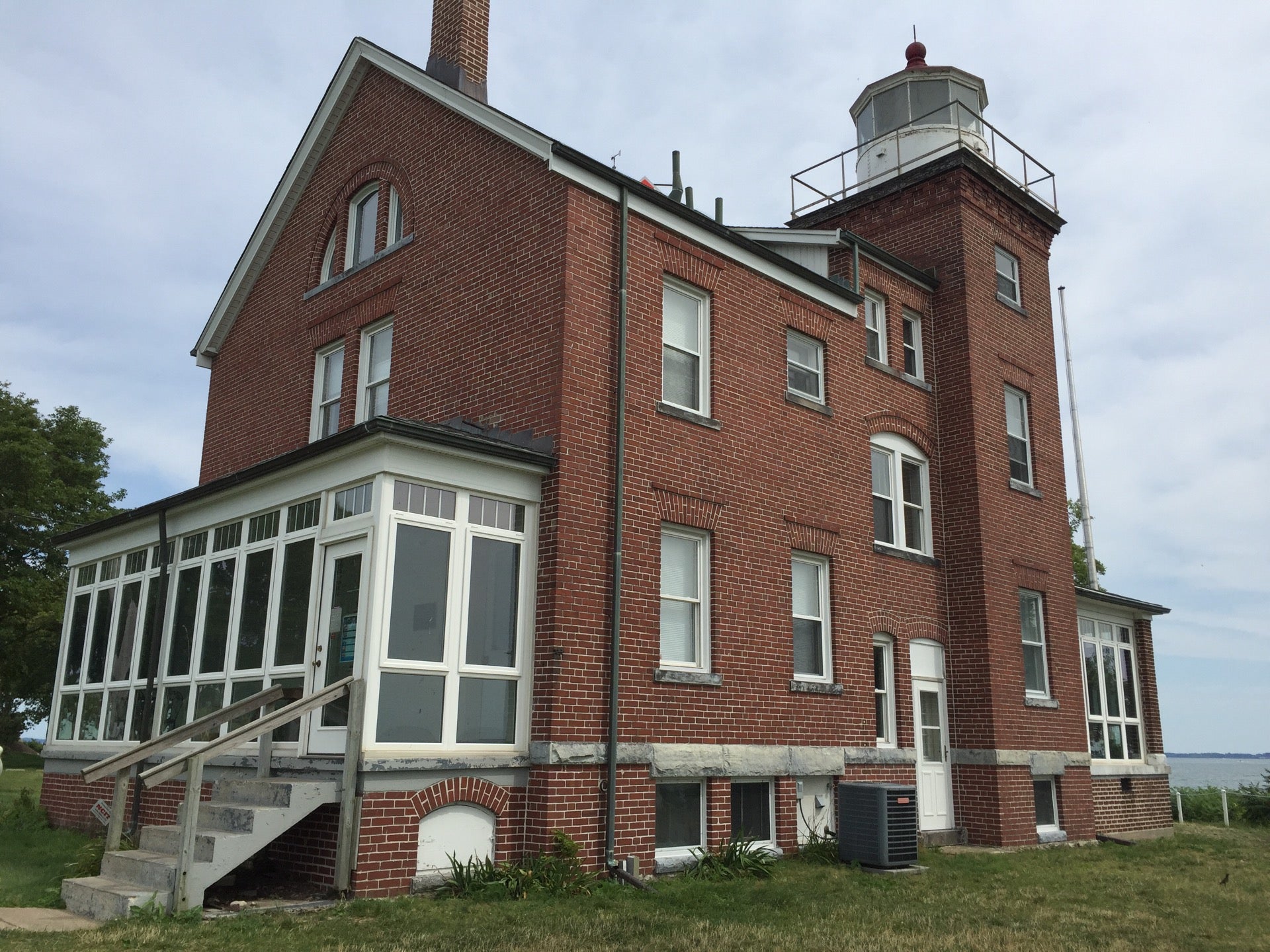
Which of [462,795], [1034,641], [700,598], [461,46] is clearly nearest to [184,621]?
[462,795]

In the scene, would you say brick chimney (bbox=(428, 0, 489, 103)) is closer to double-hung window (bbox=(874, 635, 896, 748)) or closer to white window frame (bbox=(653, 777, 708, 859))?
double-hung window (bbox=(874, 635, 896, 748))

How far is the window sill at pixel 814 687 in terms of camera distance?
1376 cm

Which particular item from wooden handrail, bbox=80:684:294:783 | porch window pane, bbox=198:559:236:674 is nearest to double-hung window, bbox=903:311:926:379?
porch window pane, bbox=198:559:236:674

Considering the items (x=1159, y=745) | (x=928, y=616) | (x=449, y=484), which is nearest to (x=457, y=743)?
(x=449, y=484)

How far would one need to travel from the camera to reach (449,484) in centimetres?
1079

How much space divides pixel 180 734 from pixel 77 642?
6.02 meters

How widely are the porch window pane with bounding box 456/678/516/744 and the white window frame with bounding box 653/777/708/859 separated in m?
1.93

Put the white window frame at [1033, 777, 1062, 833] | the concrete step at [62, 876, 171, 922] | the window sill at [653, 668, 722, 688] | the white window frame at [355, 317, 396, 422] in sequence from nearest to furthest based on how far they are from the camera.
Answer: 1. the concrete step at [62, 876, 171, 922]
2. the window sill at [653, 668, 722, 688]
3. the white window frame at [355, 317, 396, 422]
4. the white window frame at [1033, 777, 1062, 833]

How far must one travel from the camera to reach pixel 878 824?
1262 cm

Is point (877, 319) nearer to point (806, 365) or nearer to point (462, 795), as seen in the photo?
point (806, 365)

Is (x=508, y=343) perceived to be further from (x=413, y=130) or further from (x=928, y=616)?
(x=928, y=616)

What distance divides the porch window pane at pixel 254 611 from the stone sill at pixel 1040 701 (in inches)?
463

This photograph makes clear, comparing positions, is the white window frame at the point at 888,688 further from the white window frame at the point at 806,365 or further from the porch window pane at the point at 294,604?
the porch window pane at the point at 294,604

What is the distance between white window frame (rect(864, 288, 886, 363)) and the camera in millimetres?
17250
